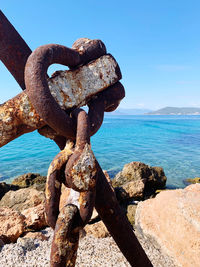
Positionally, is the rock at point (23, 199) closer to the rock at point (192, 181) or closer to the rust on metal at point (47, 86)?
the rust on metal at point (47, 86)

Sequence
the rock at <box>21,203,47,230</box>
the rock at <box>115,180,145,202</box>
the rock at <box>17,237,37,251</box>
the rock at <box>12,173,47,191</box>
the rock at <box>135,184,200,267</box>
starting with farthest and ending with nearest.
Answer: the rock at <box>12,173,47,191</box>
the rock at <box>115,180,145,202</box>
the rock at <box>21,203,47,230</box>
the rock at <box>17,237,37,251</box>
the rock at <box>135,184,200,267</box>

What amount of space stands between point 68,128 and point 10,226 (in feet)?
14.8

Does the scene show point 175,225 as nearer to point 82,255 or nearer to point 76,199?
point 82,255

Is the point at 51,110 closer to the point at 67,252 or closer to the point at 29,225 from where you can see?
the point at 67,252

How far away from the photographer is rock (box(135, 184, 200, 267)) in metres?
3.21

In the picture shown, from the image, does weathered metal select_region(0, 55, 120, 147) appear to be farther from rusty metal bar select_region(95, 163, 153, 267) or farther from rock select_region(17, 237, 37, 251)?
rock select_region(17, 237, 37, 251)

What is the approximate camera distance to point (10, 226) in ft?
15.6

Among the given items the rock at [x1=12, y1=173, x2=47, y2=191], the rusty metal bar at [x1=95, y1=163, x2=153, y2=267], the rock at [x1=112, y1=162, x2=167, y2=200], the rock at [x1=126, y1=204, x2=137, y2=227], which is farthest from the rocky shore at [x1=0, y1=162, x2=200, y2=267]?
the rock at [x1=12, y1=173, x2=47, y2=191]

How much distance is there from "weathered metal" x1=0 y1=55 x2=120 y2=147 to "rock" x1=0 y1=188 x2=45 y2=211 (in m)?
6.12

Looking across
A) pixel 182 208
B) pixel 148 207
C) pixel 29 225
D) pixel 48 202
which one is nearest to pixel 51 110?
pixel 48 202

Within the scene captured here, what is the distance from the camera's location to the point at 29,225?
17.0 feet

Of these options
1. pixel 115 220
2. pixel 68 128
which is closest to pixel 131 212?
pixel 115 220

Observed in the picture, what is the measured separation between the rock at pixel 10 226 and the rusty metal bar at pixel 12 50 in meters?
4.18

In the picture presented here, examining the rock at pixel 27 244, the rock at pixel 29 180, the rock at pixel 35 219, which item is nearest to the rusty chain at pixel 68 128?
the rock at pixel 27 244
